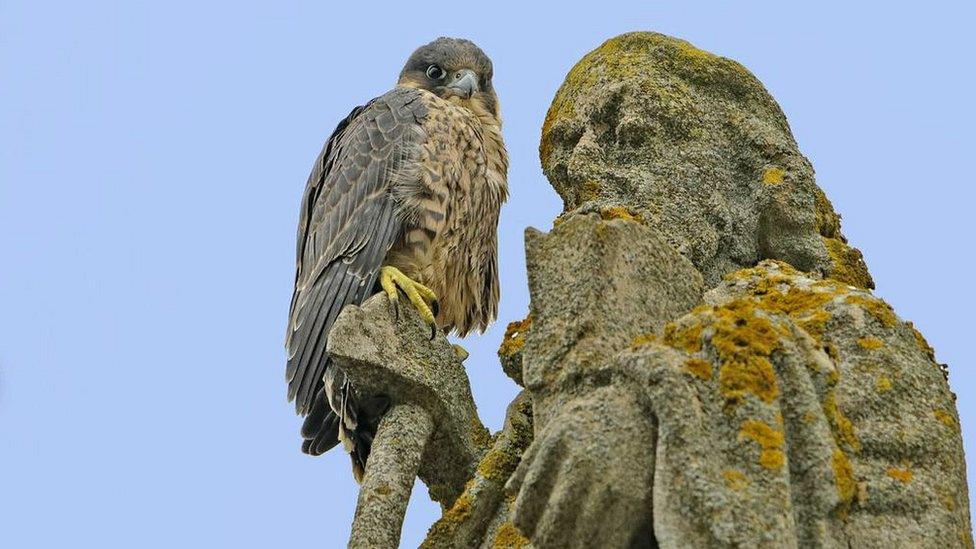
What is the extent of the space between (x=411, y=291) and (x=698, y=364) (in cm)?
279

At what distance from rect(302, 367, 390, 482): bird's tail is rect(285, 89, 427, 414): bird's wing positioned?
0.08 m

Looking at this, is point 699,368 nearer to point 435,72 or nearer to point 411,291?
point 411,291

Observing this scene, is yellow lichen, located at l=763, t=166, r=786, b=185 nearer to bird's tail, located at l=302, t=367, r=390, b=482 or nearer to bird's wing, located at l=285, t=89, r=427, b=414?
bird's tail, located at l=302, t=367, r=390, b=482

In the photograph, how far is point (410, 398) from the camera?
192 inches

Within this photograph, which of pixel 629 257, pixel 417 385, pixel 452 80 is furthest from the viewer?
pixel 452 80

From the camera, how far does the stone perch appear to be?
4.67m

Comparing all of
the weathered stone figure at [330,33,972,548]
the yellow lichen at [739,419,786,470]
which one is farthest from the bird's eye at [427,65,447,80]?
the yellow lichen at [739,419,786,470]

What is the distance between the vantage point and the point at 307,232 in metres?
7.46

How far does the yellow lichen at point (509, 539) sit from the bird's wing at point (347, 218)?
2.08 meters

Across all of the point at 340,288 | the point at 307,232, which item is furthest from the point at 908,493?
the point at 307,232

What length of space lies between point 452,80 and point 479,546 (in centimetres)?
443

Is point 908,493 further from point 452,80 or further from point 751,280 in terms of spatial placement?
point 452,80

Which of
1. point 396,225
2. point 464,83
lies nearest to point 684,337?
point 396,225

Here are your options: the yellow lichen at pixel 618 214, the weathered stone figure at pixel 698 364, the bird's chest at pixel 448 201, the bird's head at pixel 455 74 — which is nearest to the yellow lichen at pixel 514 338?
the weathered stone figure at pixel 698 364
